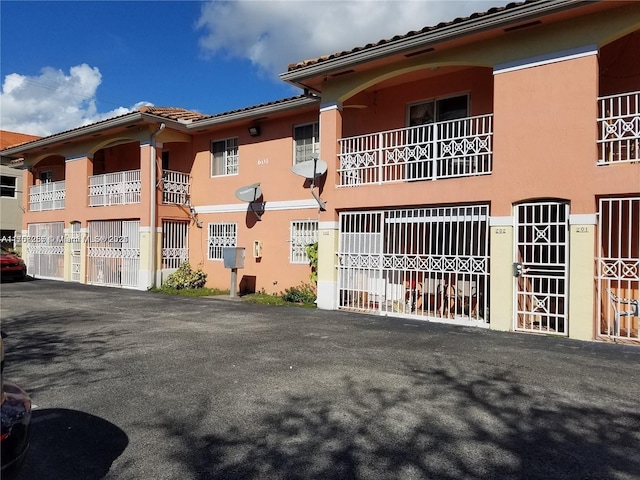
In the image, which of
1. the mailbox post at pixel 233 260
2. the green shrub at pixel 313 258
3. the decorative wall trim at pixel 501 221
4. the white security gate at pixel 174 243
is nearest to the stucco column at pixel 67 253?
the white security gate at pixel 174 243

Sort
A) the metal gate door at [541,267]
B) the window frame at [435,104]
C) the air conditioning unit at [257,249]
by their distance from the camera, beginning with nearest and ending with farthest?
the metal gate door at [541,267]
the window frame at [435,104]
the air conditioning unit at [257,249]

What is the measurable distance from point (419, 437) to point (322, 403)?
1.07m

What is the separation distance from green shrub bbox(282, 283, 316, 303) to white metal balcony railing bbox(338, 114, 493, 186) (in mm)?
3015

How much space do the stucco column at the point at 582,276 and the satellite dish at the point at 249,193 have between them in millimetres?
8272

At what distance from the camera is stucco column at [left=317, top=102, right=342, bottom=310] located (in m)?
10.5

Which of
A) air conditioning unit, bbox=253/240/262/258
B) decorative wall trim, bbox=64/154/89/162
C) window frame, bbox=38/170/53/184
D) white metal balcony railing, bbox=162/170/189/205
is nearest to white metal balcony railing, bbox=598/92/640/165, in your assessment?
air conditioning unit, bbox=253/240/262/258

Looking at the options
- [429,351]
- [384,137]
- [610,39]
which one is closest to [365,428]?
[429,351]

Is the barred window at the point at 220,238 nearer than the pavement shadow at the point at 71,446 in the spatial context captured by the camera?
No

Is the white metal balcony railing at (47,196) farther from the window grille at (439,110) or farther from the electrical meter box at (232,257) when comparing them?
the window grille at (439,110)

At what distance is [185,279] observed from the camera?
14.4 meters

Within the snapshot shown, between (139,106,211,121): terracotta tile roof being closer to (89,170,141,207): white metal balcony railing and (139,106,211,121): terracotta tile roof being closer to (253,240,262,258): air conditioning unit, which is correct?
(89,170,141,207): white metal balcony railing

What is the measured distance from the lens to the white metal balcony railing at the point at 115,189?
15297mm

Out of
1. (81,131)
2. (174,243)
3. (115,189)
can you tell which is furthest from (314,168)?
(81,131)

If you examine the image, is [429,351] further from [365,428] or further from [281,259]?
[281,259]
